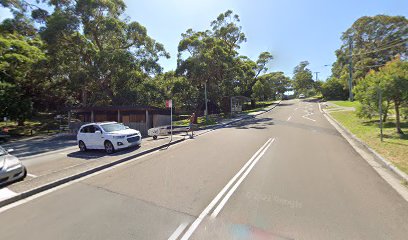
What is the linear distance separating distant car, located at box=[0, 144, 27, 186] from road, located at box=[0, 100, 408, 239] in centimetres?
174

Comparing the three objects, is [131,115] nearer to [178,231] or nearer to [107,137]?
[107,137]

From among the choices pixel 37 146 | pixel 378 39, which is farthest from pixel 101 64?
pixel 378 39

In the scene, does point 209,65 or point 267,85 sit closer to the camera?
point 209,65

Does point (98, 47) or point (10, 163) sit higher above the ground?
point (98, 47)

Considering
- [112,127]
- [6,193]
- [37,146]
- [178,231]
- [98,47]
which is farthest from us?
[98,47]

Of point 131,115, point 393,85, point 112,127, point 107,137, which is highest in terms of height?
point 393,85

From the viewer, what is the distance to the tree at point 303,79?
74.2m

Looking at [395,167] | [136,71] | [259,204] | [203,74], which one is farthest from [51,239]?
[203,74]

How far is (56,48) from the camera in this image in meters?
25.5

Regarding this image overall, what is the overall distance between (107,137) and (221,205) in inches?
348

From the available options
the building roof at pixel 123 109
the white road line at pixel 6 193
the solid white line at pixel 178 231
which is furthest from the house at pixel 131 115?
the solid white line at pixel 178 231

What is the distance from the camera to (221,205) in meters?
5.09

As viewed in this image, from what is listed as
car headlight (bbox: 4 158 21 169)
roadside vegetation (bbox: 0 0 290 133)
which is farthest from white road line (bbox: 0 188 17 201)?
roadside vegetation (bbox: 0 0 290 133)

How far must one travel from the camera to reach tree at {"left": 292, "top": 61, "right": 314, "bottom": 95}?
74.2 metres
